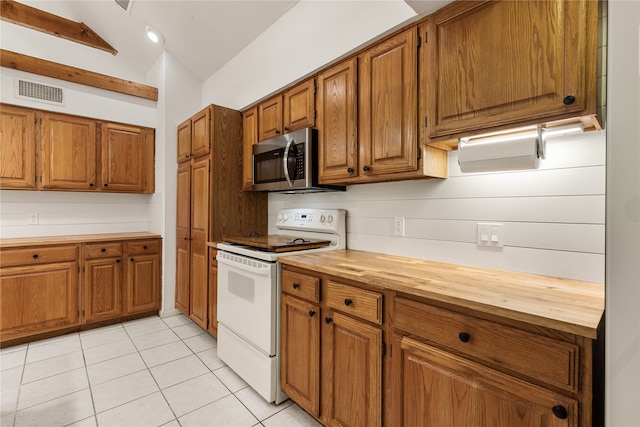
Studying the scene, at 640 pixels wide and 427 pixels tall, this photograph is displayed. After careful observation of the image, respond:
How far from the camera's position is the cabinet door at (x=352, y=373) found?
1.30m

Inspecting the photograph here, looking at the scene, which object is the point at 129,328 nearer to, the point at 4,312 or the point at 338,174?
the point at 4,312

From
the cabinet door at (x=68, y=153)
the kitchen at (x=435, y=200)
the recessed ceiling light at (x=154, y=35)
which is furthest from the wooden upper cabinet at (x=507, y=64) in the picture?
the cabinet door at (x=68, y=153)

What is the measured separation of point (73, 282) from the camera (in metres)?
2.86

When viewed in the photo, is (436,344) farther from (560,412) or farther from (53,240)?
(53,240)

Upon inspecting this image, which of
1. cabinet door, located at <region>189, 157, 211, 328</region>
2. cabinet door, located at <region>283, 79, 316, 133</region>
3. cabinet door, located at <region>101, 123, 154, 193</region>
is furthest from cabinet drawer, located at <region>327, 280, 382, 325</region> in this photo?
cabinet door, located at <region>101, 123, 154, 193</region>

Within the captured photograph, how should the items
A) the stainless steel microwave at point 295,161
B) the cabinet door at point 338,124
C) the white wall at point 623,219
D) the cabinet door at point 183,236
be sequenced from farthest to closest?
1. the cabinet door at point 183,236
2. the stainless steel microwave at point 295,161
3. the cabinet door at point 338,124
4. the white wall at point 623,219

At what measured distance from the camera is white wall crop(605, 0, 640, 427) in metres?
0.72

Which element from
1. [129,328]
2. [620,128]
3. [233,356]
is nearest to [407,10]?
[620,128]

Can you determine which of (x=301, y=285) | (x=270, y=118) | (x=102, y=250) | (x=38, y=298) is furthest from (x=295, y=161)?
→ (x=38, y=298)

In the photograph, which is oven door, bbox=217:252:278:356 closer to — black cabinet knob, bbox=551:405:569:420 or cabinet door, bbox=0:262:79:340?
black cabinet knob, bbox=551:405:569:420

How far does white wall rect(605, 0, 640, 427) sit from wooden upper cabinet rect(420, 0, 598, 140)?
0.31 meters

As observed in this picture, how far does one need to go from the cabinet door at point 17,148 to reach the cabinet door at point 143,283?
3.89ft

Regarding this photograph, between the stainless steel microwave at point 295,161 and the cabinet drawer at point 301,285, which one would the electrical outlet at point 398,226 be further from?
the cabinet drawer at point 301,285

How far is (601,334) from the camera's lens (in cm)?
94
